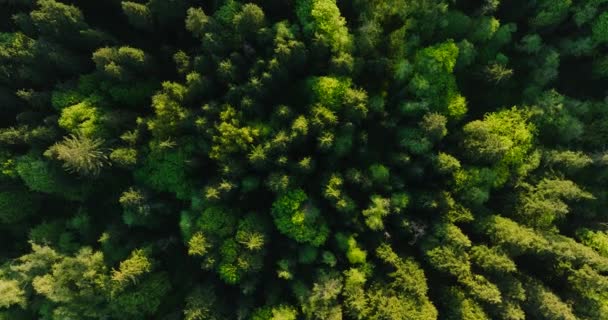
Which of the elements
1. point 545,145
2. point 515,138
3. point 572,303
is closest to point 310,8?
point 515,138

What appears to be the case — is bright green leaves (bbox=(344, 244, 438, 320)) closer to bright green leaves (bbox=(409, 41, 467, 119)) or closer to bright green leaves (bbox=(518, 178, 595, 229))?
bright green leaves (bbox=(518, 178, 595, 229))

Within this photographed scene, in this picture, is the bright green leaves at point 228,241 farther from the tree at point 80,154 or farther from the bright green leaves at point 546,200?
the bright green leaves at point 546,200

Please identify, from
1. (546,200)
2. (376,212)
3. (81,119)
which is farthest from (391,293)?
(81,119)

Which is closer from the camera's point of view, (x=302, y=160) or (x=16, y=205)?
(x=302, y=160)

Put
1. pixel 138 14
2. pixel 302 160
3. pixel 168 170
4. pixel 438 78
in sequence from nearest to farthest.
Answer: pixel 302 160 → pixel 138 14 → pixel 168 170 → pixel 438 78

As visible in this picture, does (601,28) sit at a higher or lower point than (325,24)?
higher

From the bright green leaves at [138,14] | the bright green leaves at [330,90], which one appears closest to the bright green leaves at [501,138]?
the bright green leaves at [330,90]

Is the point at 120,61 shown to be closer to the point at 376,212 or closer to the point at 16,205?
the point at 16,205
